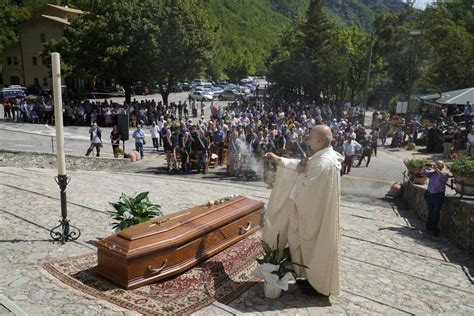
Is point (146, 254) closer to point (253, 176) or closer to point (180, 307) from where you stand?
point (180, 307)

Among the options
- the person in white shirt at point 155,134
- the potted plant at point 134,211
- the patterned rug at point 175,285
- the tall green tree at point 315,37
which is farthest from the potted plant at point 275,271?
the tall green tree at point 315,37

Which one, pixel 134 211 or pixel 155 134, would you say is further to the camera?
pixel 155 134

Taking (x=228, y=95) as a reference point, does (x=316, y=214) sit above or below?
below

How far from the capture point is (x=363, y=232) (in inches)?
388

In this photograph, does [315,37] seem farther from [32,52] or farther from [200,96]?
[32,52]

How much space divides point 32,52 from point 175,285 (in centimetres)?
6250

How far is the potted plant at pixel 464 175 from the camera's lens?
33.2ft

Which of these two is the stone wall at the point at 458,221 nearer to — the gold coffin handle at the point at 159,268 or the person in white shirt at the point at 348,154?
the person in white shirt at the point at 348,154

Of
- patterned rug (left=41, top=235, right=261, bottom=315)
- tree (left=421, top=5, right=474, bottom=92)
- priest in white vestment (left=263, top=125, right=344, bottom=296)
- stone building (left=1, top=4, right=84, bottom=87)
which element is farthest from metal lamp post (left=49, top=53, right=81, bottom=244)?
stone building (left=1, top=4, right=84, bottom=87)

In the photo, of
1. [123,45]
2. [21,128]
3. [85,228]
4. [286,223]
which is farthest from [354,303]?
[123,45]

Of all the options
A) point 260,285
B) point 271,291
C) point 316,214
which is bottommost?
point 260,285

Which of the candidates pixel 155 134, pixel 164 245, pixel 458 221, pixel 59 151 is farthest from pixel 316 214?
pixel 155 134

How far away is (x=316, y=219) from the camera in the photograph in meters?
5.73

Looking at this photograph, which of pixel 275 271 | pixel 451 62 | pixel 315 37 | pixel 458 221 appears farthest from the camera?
pixel 315 37
